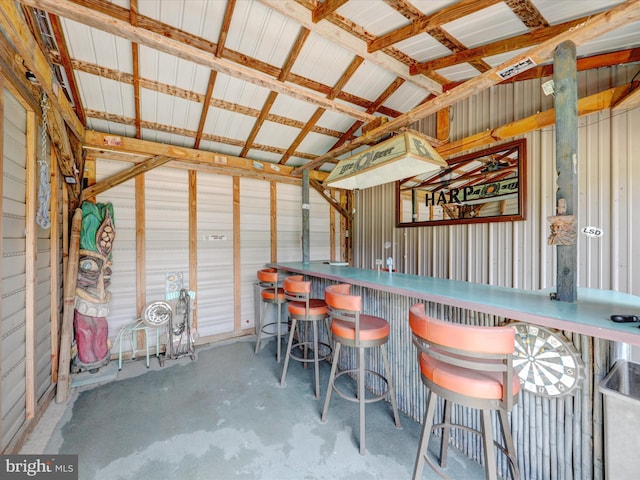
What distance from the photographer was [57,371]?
2.86 metres

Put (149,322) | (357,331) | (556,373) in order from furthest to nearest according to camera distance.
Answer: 1. (149,322)
2. (357,331)
3. (556,373)

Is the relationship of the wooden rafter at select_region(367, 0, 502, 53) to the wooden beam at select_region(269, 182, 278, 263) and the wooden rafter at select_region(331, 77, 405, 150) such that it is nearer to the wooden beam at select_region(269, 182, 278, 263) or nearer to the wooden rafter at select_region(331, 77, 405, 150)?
the wooden rafter at select_region(331, 77, 405, 150)

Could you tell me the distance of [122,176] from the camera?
12.0 ft

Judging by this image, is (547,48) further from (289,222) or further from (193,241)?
(193,241)

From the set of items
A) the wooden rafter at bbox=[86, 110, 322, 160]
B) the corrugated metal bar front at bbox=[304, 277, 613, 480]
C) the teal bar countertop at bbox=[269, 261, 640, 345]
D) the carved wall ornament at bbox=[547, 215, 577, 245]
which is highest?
the wooden rafter at bbox=[86, 110, 322, 160]

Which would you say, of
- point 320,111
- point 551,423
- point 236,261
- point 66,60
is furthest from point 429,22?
point 236,261

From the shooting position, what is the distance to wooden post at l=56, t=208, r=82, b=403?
2762mm

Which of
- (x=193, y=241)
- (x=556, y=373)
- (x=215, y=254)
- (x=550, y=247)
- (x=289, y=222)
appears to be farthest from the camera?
(x=289, y=222)

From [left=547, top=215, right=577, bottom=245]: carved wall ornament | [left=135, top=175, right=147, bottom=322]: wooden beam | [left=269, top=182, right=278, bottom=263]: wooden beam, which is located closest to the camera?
[left=547, top=215, right=577, bottom=245]: carved wall ornament

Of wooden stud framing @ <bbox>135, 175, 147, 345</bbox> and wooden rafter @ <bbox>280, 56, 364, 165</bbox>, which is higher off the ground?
wooden rafter @ <bbox>280, 56, 364, 165</bbox>

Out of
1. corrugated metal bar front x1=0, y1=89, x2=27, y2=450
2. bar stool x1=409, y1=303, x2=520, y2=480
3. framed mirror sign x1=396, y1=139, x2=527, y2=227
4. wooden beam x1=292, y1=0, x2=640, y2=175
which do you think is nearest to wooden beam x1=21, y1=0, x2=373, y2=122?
corrugated metal bar front x1=0, y1=89, x2=27, y2=450

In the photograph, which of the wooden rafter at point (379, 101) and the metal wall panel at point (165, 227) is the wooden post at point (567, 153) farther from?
the metal wall panel at point (165, 227)

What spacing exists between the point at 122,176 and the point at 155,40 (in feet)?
7.11

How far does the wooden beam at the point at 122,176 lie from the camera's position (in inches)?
136
